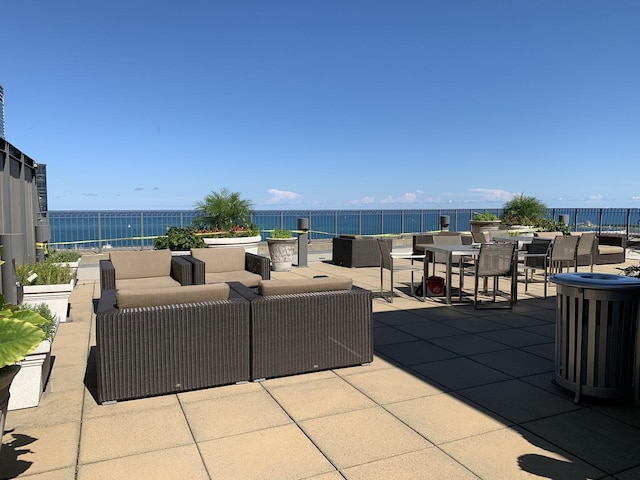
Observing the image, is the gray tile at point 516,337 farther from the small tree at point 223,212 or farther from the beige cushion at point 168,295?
the small tree at point 223,212

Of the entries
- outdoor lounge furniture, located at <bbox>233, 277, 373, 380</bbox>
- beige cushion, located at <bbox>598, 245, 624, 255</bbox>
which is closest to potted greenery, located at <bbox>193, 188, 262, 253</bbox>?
outdoor lounge furniture, located at <bbox>233, 277, 373, 380</bbox>

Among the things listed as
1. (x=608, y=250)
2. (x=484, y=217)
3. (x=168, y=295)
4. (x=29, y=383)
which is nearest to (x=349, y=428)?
(x=168, y=295)

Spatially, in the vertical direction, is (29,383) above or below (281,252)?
below

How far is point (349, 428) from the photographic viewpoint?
9.30 ft

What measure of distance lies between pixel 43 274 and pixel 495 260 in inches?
224

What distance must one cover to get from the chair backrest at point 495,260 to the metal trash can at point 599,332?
285 cm

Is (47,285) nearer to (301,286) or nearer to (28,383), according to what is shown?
(28,383)

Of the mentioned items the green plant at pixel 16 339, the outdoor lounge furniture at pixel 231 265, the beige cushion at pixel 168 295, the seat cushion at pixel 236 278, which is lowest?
the seat cushion at pixel 236 278

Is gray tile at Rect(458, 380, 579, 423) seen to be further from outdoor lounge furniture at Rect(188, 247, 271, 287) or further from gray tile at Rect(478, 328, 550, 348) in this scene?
outdoor lounge furniture at Rect(188, 247, 271, 287)

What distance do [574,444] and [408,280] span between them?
6.21 meters

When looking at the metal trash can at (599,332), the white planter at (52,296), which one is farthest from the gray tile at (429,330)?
the white planter at (52,296)

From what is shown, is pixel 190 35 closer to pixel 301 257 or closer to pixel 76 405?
pixel 301 257

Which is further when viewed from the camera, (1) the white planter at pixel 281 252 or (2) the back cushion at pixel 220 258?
(1) the white planter at pixel 281 252

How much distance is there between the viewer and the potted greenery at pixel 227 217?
980 centimetres
